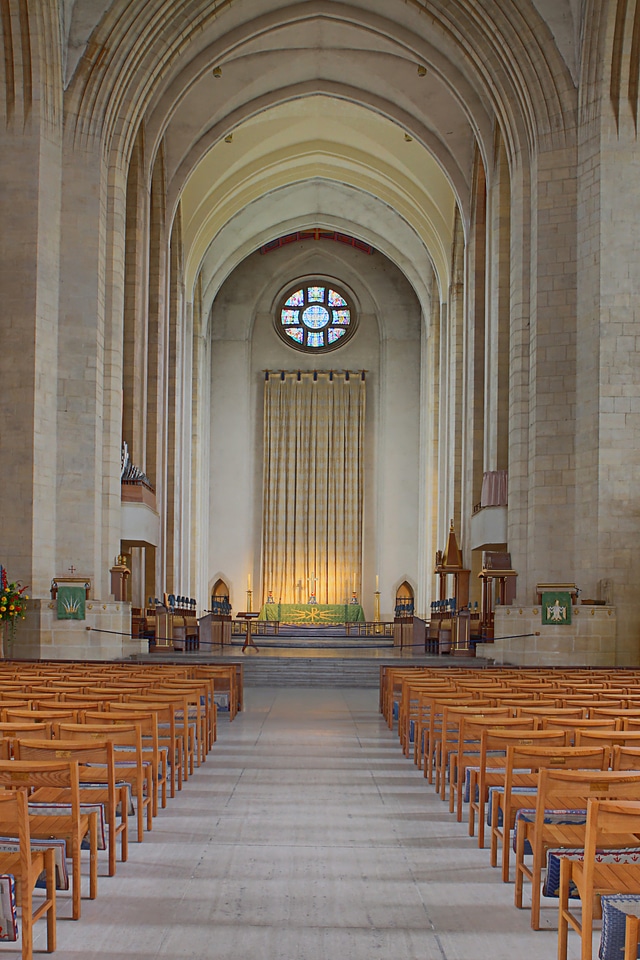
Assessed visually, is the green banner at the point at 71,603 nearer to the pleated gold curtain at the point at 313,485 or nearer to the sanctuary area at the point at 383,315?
the sanctuary area at the point at 383,315

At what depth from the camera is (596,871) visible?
326cm

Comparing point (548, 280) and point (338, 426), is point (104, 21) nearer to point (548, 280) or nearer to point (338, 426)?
point (548, 280)

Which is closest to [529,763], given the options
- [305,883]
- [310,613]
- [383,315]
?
[305,883]

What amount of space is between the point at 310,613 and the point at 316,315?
1021 centimetres

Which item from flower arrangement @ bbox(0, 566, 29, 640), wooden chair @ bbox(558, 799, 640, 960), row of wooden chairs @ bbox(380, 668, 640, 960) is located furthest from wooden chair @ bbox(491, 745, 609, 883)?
flower arrangement @ bbox(0, 566, 29, 640)

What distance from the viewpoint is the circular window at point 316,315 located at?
114 ft

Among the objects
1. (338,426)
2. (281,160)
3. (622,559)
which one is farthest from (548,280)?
(338,426)

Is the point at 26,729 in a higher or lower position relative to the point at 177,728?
higher

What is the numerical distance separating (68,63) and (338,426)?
17800 mm

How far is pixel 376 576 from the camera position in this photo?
109 feet

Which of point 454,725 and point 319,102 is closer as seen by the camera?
point 454,725

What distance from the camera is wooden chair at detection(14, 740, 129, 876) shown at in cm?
434

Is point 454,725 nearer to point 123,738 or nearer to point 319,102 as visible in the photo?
point 123,738

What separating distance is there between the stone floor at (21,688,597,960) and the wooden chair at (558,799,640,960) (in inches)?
16.9
